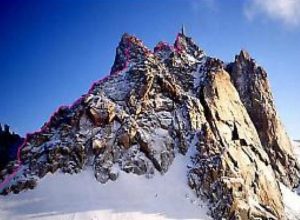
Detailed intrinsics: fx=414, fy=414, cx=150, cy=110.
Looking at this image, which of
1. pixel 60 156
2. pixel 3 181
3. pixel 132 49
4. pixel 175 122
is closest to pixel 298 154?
pixel 175 122

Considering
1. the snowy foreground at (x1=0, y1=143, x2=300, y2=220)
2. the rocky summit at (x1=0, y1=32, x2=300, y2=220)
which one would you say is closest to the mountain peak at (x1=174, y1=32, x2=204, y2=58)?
the rocky summit at (x1=0, y1=32, x2=300, y2=220)

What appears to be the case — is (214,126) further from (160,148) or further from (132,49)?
(132,49)

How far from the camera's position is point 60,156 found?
1667 inches

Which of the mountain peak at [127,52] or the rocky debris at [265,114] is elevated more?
the mountain peak at [127,52]

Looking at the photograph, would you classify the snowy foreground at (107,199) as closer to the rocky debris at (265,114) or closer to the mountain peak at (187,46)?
the rocky debris at (265,114)

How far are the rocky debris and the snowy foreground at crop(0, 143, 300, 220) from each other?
792 inches

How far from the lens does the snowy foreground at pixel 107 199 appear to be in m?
36.1

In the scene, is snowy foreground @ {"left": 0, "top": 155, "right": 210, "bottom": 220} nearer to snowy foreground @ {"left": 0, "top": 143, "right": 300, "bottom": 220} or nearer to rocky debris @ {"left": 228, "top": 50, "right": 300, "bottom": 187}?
snowy foreground @ {"left": 0, "top": 143, "right": 300, "bottom": 220}

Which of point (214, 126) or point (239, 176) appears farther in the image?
point (214, 126)

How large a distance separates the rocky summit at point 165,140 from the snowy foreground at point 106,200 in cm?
93

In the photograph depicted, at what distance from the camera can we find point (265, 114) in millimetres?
59125

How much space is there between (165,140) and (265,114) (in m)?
20.8

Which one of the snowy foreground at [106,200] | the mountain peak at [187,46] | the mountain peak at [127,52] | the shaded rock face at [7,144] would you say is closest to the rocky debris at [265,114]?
the mountain peak at [187,46]

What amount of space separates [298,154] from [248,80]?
13.3m
